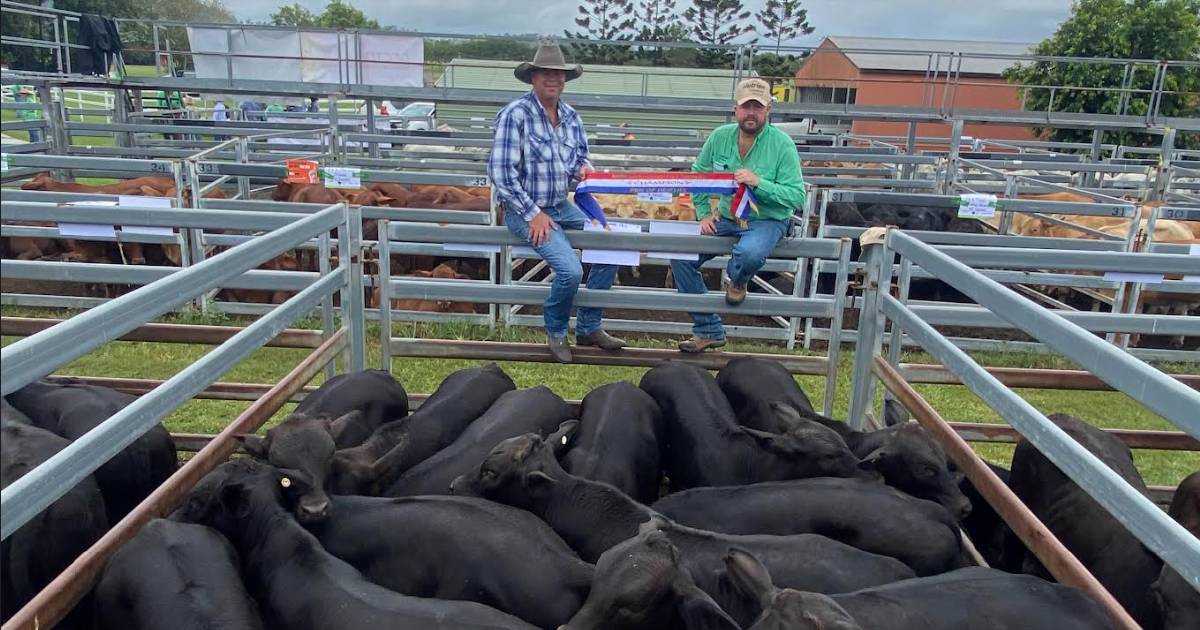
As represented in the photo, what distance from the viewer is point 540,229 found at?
4.90m

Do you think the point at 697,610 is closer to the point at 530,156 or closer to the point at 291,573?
the point at 291,573

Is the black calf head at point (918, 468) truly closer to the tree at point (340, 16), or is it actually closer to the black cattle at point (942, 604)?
the black cattle at point (942, 604)

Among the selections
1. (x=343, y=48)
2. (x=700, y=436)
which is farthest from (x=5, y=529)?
(x=343, y=48)

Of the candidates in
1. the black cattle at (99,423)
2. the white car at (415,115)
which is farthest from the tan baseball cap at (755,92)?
the white car at (415,115)

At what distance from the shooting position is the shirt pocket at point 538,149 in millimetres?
5340

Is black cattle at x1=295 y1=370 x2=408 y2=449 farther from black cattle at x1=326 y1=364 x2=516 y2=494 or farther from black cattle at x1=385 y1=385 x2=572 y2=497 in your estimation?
black cattle at x1=385 y1=385 x2=572 y2=497

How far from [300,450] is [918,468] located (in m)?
2.67

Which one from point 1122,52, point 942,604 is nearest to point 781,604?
point 942,604

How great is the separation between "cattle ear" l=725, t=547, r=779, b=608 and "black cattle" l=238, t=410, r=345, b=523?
157cm

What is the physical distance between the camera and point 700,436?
166 inches

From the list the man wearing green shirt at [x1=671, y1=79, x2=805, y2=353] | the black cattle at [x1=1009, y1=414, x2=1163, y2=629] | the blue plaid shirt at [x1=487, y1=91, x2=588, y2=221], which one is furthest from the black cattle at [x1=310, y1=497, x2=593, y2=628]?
the blue plaid shirt at [x1=487, y1=91, x2=588, y2=221]

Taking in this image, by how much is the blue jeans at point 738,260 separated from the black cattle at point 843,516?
1614mm

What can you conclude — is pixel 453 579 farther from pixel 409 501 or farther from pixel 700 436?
pixel 700 436

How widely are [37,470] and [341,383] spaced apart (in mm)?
2195
